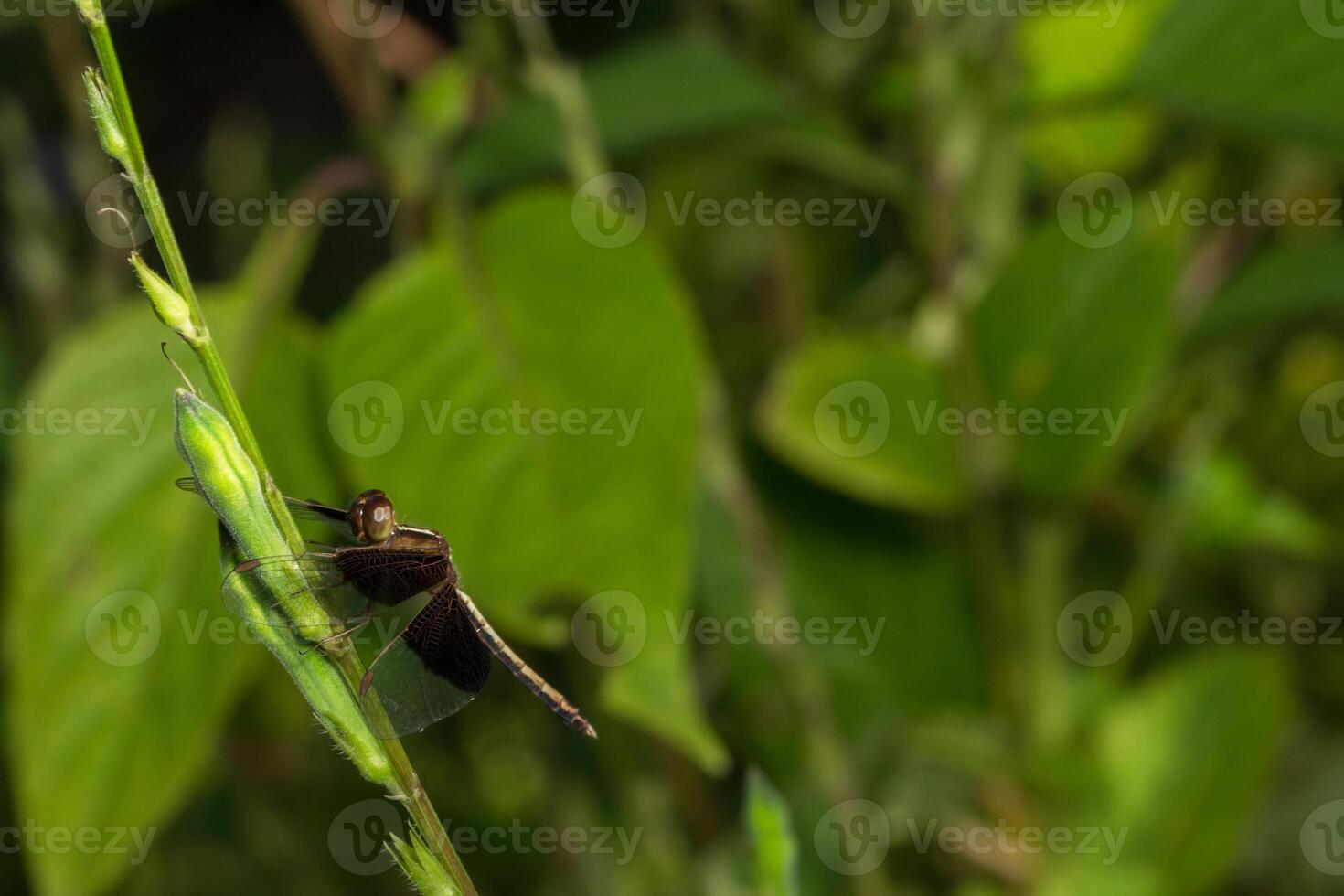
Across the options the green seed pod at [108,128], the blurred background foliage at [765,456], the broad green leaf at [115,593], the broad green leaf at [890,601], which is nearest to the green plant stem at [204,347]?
the green seed pod at [108,128]

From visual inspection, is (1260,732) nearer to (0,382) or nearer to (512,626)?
(512,626)

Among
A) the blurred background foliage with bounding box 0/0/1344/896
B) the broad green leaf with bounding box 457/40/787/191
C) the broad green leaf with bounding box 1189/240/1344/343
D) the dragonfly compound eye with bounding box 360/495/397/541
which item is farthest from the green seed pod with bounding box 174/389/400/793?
the broad green leaf with bounding box 1189/240/1344/343

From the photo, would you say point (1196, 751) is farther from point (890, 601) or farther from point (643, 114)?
point (643, 114)

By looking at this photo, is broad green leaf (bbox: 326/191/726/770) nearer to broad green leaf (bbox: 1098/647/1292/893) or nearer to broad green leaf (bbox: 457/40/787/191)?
broad green leaf (bbox: 457/40/787/191)

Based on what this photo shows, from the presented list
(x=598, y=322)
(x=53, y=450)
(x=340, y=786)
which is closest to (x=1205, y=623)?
(x=598, y=322)

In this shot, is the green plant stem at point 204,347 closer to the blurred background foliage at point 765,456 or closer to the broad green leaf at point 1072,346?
the blurred background foliage at point 765,456

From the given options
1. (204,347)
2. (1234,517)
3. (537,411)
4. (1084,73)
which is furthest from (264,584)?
(1084,73)
